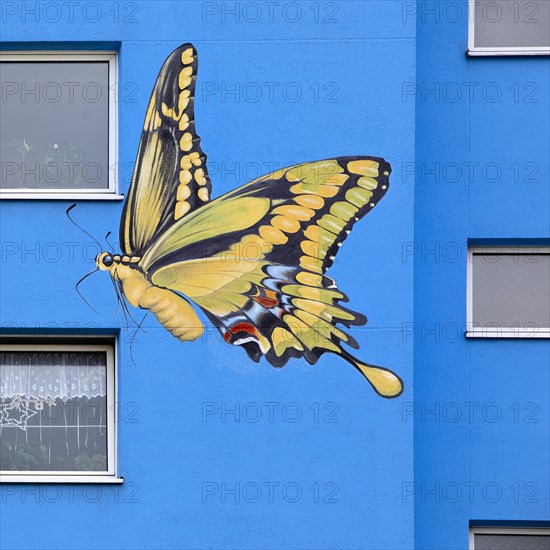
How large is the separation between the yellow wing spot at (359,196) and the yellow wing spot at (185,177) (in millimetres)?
1404

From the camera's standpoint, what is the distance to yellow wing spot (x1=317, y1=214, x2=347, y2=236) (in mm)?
10391

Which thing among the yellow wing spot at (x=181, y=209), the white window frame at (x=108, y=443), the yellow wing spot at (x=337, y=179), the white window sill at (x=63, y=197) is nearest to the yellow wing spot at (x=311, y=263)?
the yellow wing spot at (x=337, y=179)

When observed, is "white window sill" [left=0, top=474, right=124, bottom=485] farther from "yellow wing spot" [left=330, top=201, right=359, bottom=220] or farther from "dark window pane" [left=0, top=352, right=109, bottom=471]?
"yellow wing spot" [left=330, top=201, right=359, bottom=220]

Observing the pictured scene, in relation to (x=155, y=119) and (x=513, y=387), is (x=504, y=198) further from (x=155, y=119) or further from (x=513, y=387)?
(x=155, y=119)

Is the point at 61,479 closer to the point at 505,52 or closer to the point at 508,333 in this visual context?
the point at 508,333

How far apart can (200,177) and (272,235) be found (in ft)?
2.64

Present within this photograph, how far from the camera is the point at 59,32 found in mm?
10562

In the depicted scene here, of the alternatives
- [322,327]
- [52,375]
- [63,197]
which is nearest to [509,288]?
[322,327]

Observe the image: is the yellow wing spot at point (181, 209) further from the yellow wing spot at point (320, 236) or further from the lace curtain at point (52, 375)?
the lace curtain at point (52, 375)

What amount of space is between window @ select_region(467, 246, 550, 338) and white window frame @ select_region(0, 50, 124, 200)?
129 inches

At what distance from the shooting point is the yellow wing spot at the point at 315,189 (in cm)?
1043

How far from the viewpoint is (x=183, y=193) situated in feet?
34.3

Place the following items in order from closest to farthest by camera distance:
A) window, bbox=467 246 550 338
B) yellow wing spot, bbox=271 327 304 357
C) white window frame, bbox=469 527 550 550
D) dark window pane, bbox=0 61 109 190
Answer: yellow wing spot, bbox=271 327 304 357 → white window frame, bbox=469 527 550 550 → dark window pane, bbox=0 61 109 190 → window, bbox=467 246 550 338

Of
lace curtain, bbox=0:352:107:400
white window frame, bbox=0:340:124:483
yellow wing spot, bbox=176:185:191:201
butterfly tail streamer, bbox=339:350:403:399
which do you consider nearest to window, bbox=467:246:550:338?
butterfly tail streamer, bbox=339:350:403:399
